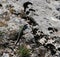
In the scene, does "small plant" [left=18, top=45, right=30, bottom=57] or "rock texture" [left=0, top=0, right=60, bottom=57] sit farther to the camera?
"rock texture" [left=0, top=0, right=60, bottom=57]

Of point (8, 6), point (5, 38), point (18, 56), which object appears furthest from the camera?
point (8, 6)

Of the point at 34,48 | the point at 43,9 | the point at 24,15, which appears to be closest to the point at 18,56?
the point at 34,48

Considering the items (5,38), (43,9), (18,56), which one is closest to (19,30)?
(5,38)

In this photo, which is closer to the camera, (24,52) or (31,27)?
(24,52)

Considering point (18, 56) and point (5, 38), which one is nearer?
point (18, 56)

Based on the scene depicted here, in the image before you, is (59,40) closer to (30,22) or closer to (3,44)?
(30,22)

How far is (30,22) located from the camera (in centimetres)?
901

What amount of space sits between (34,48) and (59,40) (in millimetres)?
1007

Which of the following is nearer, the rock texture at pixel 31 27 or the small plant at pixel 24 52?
the small plant at pixel 24 52

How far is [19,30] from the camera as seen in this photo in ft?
27.5

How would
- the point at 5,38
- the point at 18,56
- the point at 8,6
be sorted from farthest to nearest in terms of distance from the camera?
the point at 8,6, the point at 5,38, the point at 18,56

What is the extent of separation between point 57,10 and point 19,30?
88.5 inches

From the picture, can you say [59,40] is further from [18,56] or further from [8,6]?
[8,6]

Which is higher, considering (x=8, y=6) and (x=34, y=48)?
(x=8, y=6)
